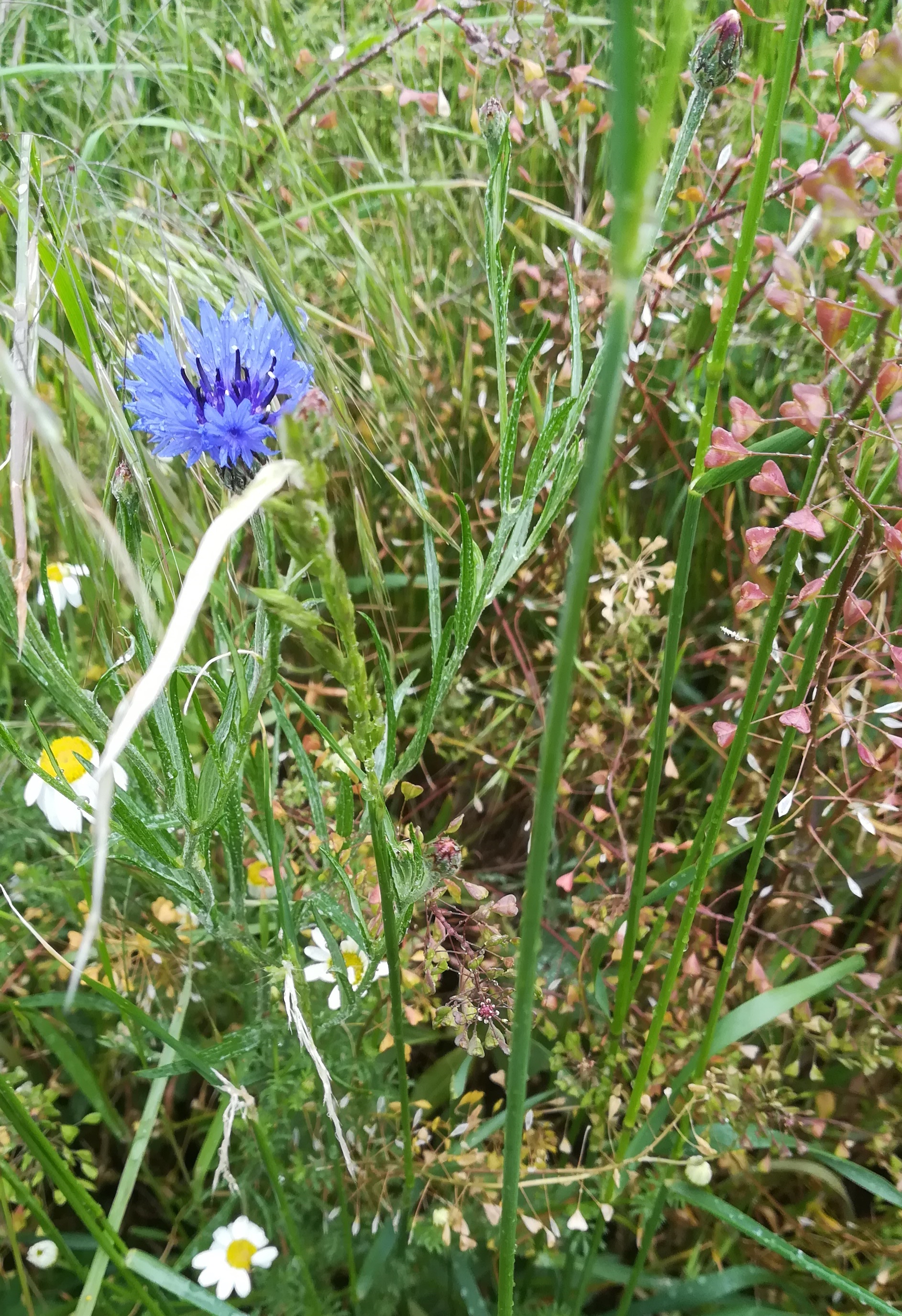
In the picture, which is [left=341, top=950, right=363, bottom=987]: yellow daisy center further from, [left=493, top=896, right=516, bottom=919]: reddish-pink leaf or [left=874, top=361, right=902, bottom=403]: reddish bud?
[left=874, top=361, right=902, bottom=403]: reddish bud

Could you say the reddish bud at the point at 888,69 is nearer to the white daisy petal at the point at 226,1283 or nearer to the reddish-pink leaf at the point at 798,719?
the reddish-pink leaf at the point at 798,719

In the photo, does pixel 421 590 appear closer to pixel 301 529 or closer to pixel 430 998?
pixel 430 998

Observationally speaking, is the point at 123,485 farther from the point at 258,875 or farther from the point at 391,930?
the point at 258,875

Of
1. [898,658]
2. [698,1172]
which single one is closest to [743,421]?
[898,658]

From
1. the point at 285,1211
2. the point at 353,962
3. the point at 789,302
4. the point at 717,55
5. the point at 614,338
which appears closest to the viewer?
the point at 614,338

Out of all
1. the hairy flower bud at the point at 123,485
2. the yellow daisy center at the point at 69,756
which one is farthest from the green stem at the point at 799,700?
the yellow daisy center at the point at 69,756

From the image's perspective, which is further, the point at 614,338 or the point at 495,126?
the point at 495,126
